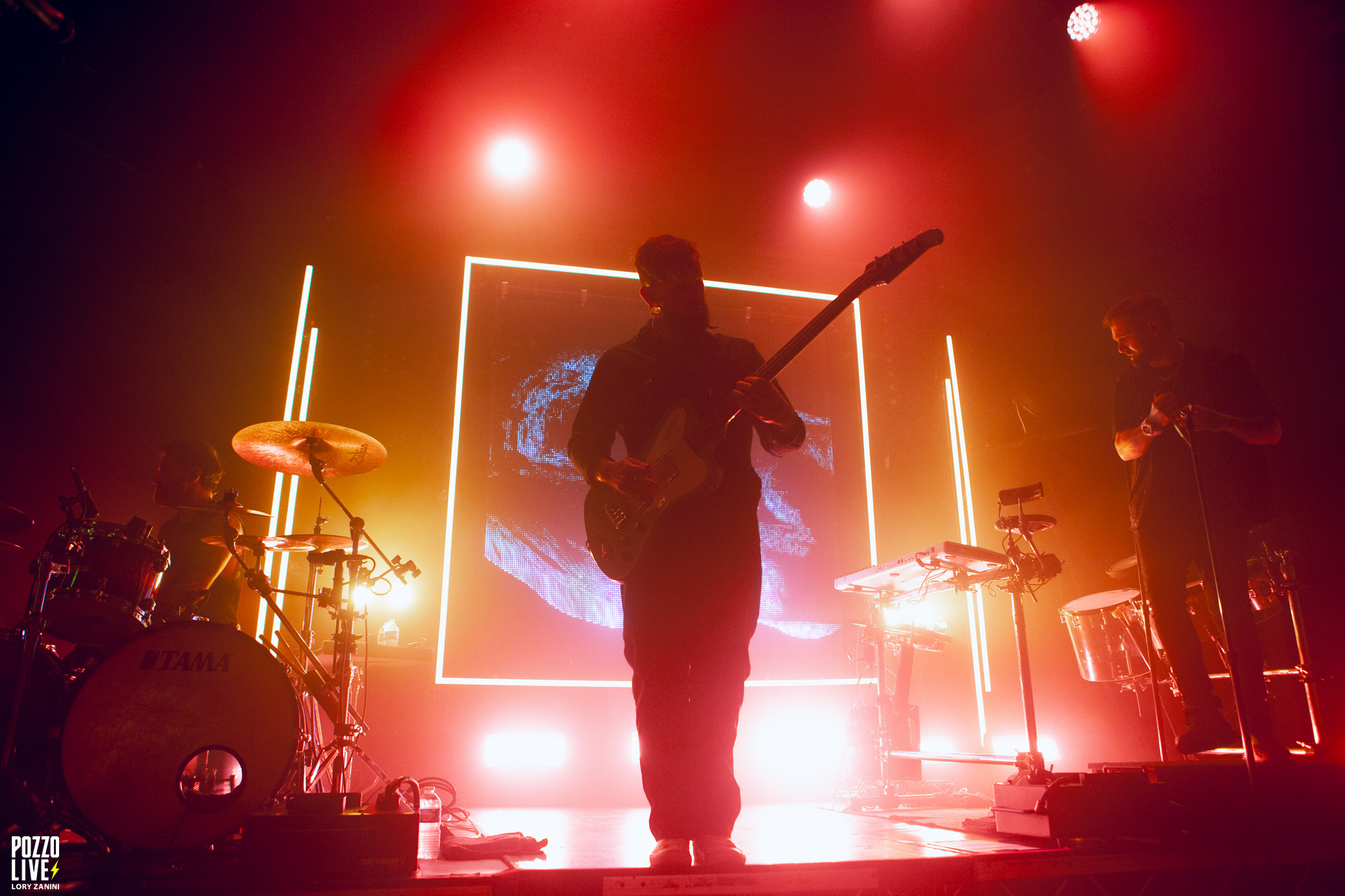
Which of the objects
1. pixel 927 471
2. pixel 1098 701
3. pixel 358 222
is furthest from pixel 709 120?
pixel 1098 701

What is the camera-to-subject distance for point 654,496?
226 centimetres

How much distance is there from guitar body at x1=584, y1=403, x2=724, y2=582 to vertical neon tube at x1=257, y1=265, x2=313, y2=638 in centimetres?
338

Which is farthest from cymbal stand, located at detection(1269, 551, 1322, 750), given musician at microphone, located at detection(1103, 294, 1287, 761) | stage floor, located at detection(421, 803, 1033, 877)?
stage floor, located at detection(421, 803, 1033, 877)

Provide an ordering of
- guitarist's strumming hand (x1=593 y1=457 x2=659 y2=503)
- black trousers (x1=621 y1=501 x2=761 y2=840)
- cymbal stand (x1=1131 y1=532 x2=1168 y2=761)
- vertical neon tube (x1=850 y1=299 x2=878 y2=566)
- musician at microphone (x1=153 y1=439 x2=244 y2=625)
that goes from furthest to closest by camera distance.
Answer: vertical neon tube (x1=850 y1=299 x2=878 y2=566)
musician at microphone (x1=153 y1=439 x2=244 y2=625)
cymbal stand (x1=1131 y1=532 x2=1168 y2=761)
guitarist's strumming hand (x1=593 y1=457 x2=659 y2=503)
black trousers (x1=621 y1=501 x2=761 y2=840)

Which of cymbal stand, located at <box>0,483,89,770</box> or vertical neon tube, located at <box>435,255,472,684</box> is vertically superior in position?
vertical neon tube, located at <box>435,255,472,684</box>

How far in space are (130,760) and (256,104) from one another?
13.0ft

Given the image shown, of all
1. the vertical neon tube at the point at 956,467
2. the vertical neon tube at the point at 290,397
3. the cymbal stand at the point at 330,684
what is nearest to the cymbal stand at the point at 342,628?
the cymbal stand at the point at 330,684

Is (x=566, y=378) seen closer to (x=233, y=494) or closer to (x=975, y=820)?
(x=233, y=494)

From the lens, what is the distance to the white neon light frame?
5211 millimetres

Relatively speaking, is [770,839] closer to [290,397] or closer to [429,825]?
[429,825]

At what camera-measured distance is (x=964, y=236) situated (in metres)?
6.12

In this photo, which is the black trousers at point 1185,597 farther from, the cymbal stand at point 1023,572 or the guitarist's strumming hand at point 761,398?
the guitarist's strumming hand at point 761,398

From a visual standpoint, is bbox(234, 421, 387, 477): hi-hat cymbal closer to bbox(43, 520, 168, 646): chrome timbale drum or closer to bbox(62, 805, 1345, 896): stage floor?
bbox(43, 520, 168, 646): chrome timbale drum

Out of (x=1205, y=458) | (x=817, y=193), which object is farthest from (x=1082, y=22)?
(x=1205, y=458)
